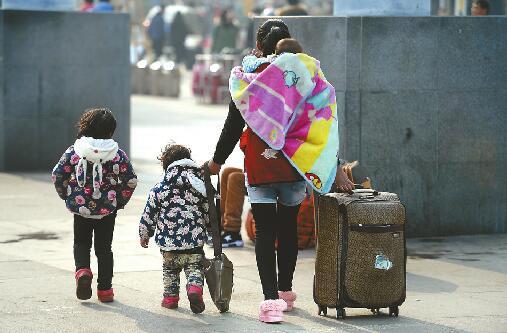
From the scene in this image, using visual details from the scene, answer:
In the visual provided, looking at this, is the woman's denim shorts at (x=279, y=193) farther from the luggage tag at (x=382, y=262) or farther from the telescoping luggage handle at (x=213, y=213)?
the luggage tag at (x=382, y=262)

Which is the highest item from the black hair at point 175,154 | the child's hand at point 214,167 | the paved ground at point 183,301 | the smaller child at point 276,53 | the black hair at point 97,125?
the smaller child at point 276,53

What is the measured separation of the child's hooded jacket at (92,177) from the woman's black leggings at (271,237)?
2.98 feet

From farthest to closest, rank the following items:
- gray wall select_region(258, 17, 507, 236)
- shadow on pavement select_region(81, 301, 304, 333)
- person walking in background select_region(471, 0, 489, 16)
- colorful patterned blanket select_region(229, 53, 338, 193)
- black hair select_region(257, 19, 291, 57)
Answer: person walking in background select_region(471, 0, 489, 16) < gray wall select_region(258, 17, 507, 236) < black hair select_region(257, 19, 291, 57) < colorful patterned blanket select_region(229, 53, 338, 193) < shadow on pavement select_region(81, 301, 304, 333)

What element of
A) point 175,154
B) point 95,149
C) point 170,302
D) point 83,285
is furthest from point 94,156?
point 170,302

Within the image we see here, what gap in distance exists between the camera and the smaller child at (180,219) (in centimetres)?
821

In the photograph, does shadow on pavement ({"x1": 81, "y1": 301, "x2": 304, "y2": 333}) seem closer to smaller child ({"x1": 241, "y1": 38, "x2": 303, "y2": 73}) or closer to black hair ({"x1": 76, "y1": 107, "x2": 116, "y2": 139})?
black hair ({"x1": 76, "y1": 107, "x2": 116, "y2": 139})

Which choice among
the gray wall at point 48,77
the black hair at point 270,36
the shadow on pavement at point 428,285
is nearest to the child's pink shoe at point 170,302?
the black hair at point 270,36

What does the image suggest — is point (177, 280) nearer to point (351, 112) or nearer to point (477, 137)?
point (351, 112)

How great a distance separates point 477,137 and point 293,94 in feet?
11.9

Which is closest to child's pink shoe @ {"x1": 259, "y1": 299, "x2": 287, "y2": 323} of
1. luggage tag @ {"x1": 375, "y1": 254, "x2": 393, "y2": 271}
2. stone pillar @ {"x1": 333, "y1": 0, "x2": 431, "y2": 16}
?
luggage tag @ {"x1": 375, "y1": 254, "x2": 393, "y2": 271}

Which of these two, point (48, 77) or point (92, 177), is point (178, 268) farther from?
point (48, 77)

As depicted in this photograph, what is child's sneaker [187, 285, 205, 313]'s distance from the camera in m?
8.12

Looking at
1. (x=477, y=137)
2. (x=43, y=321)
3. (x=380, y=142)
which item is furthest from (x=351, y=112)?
(x=43, y=321)

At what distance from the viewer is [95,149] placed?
329 inches
